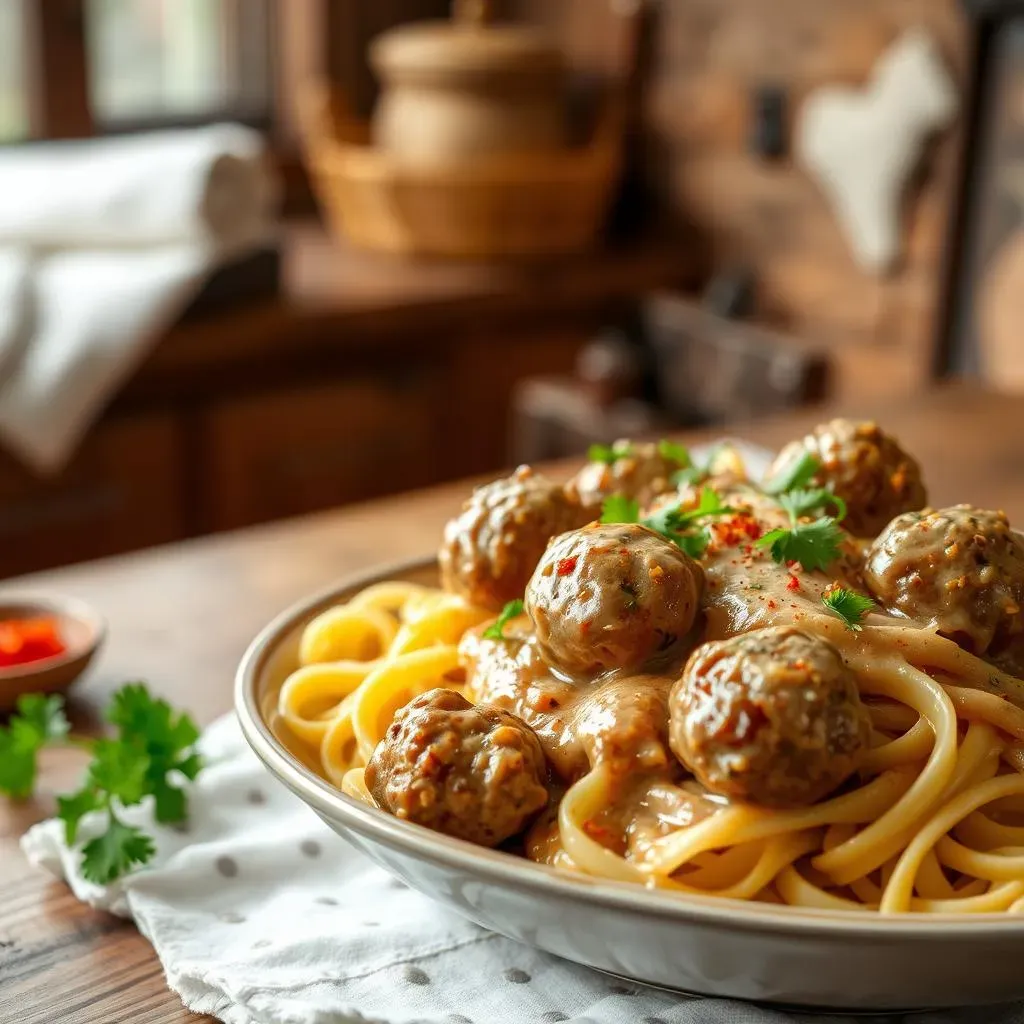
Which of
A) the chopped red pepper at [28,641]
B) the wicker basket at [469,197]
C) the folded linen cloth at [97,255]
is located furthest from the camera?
the wicker basket at [469,197]

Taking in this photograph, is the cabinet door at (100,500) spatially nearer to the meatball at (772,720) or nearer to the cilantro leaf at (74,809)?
the cilantro leaf at (74,809)

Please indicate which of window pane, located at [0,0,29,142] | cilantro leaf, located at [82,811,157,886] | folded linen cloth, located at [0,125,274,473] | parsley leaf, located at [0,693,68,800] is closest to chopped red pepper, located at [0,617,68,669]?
parsley leaf, located at [0,693,68,800]

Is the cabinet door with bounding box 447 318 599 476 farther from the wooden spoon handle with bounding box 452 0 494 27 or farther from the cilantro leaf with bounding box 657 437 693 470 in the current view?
the cilantro leaf with bounding box 657 437 693 470

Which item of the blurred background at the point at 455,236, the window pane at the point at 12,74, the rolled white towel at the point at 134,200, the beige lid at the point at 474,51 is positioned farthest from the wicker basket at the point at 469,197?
the window pane at the point at 12,74

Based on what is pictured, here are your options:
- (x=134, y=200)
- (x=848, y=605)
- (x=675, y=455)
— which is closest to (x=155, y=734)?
(x=675, y=455)

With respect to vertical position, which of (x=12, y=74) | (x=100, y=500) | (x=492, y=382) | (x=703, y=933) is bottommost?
(x=100, y=500)

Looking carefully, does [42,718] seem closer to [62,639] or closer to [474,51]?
[62,639]
